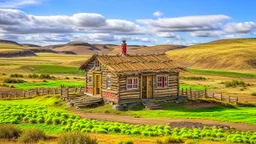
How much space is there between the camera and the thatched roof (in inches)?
1314

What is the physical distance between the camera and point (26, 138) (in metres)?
17.6

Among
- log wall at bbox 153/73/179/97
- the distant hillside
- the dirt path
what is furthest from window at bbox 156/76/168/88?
the distant hillside

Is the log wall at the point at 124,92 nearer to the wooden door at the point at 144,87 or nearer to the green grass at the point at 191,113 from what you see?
the wooden door at the point at 144,87

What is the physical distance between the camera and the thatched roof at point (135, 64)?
33.4 m

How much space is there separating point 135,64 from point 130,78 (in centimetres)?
213

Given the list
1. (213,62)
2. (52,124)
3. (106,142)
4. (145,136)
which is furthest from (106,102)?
(213,62)

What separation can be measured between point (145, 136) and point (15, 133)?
24.8ft

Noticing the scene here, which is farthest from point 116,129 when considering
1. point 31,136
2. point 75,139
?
point 75,139

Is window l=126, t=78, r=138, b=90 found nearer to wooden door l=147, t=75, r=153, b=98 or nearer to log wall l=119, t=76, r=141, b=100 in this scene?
log wall l=119, t=76, r=141, b=100

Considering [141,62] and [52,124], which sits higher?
[141,62]

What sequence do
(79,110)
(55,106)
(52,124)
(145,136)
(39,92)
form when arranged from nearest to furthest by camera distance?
(145,136) → (52,124) → (79,110) → (55,106) → (39,92)

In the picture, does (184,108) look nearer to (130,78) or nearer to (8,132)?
(130,78)

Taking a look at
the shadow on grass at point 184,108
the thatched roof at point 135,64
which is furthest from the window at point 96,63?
the shadow on grass at point 184,108

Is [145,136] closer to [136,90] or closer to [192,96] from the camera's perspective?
[136,90]
